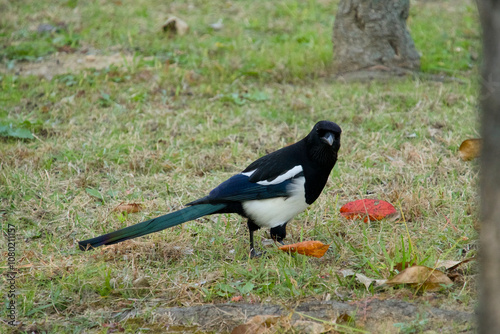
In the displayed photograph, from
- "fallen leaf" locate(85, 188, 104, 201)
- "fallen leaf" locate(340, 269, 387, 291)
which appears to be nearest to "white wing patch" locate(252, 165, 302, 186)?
"fallen leaf" locate(340, 269, 387, 291)

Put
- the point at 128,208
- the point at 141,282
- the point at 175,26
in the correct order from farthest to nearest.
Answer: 1. the point at 175,26
2. the point at 128,208
3. the point at 141,282

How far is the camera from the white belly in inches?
129

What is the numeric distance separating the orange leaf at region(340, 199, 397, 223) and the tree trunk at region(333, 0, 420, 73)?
114 inches

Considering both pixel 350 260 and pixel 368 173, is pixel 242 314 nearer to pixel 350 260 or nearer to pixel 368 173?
pixel 350 260

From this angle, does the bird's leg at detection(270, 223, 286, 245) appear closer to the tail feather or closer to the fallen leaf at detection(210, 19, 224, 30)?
the tail feather

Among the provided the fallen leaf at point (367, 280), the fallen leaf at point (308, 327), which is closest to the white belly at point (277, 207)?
the fallen leaf at point (367, 280)

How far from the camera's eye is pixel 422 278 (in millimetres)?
2680

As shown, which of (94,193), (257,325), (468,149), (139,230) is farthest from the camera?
(468,149)

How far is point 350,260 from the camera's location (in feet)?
10.3

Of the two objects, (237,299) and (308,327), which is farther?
(237,299)

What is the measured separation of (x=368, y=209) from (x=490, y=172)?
6.94ft

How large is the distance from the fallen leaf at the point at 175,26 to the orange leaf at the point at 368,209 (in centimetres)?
451

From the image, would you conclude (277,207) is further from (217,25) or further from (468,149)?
(217,25)

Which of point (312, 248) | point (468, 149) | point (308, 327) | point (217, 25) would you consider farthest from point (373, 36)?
point (308, 327)
